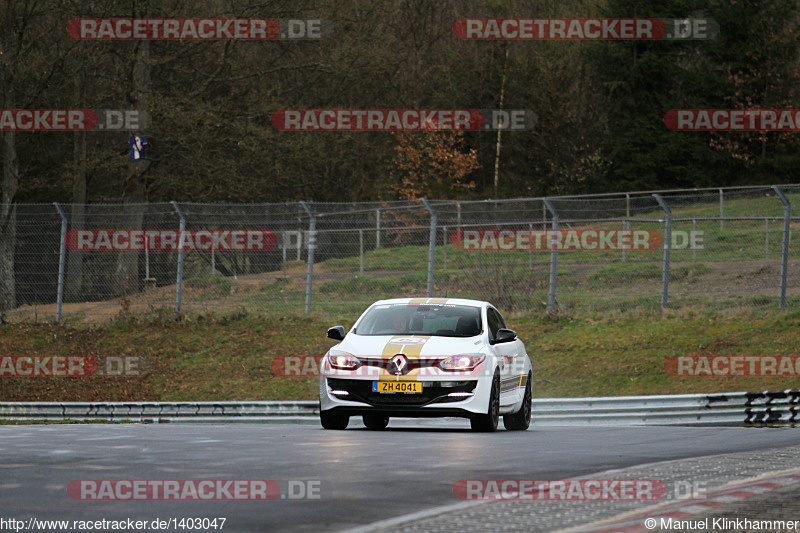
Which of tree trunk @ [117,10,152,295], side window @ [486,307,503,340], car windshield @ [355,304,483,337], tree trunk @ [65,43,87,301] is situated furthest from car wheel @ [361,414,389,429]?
tree trunk @ [117,10,152,295]

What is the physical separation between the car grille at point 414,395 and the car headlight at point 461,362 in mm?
162

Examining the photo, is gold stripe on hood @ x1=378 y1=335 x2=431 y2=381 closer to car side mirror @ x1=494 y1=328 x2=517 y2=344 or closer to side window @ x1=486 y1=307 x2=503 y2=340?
car side mirror @ x1=494 y1=328 x2=517 y2=344

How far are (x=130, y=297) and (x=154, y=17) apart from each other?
37.4ft

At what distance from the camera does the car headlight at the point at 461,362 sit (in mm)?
13133

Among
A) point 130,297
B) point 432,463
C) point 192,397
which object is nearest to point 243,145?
point 130,297

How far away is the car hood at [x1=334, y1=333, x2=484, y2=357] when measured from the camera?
13195 millimetres

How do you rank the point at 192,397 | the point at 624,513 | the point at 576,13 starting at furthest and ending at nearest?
the point at 576,13 < the point at 192,397 < the point at 624,513

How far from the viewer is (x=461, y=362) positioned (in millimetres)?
13188

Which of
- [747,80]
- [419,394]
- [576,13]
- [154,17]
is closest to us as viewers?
[419,394]

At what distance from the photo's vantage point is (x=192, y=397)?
21.6 metres

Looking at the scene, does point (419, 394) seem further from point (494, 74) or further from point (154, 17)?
point (494, 74)

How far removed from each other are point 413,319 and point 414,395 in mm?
1754

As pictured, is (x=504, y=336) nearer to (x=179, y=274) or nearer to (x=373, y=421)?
(x=373, y=421)

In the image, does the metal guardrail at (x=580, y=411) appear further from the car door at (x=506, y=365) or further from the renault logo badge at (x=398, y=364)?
the renault logo badge at (x=398, y=364)
